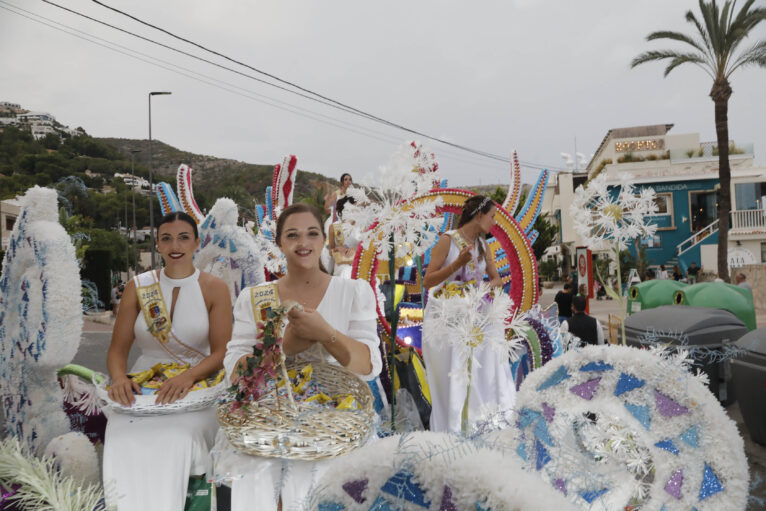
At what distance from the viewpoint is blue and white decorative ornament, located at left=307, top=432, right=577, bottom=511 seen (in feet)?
2.23

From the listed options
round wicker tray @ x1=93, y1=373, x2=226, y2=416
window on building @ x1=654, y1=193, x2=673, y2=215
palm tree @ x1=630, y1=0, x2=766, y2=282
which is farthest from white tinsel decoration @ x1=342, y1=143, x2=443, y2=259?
window on building @ x1=654, y1=193, x2=673, y2=215

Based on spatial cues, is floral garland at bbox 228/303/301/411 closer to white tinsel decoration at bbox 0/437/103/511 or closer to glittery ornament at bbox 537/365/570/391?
white tinsel decoration at bbox 0/437/103/511

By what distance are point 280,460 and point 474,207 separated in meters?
2.33

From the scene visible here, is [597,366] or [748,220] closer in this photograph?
[597,366]

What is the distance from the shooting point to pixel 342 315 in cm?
250

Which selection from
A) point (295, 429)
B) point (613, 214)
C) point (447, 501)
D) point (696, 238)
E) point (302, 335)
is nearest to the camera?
point (447, 501)

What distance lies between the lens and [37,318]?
268 centimetres

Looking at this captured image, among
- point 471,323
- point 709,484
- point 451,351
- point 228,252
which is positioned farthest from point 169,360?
point 709,484

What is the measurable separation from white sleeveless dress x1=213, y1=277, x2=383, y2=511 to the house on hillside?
1042 inches

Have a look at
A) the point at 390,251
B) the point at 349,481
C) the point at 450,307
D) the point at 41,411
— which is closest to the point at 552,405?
the point at 450,307

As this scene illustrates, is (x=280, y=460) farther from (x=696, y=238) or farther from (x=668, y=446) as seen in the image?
(x=696, y=238)

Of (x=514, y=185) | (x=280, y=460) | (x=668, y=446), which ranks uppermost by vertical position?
(x=514, y=185)

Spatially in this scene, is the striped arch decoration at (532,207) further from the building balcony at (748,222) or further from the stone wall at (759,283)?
the building balcony at (748,222)

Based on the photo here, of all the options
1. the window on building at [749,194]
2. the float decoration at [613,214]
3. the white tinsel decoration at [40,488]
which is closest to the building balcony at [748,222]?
the window on building at [749,194]
